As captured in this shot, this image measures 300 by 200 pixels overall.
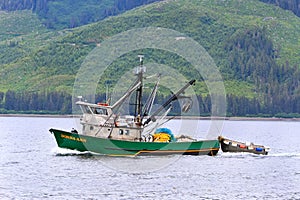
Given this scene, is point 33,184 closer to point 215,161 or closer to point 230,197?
point 230,197

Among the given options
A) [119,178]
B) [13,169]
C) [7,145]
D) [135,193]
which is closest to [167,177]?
[119,178]

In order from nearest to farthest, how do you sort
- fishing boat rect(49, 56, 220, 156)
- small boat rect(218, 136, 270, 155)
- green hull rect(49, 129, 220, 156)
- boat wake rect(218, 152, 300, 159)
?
green hull rect(49, 129, 220, 156), fishing boat rect(49, 56, 220, 156), boat wake rect(218, 152, 300, 159), small boat rect(218, 136, 270, 155)

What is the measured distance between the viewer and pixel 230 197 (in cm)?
7869

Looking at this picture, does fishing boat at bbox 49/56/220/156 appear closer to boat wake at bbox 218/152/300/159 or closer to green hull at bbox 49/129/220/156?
green hull at bbox 49/129/220/156

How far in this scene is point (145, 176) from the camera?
3637 inches

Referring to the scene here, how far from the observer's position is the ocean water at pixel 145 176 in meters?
79.2

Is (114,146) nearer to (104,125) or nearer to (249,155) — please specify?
(104,125)

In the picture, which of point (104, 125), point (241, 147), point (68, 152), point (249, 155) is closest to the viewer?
point (104, 125)

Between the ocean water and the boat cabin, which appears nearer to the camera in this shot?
the ocean water

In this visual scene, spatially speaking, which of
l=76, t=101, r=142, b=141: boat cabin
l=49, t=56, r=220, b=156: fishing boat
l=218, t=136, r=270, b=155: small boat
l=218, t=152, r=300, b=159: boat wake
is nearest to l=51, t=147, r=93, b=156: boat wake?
l=49, t=56, r=220, b=156: fishing boat

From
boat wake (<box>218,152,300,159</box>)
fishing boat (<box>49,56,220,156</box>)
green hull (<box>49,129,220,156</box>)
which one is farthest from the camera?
boat wake (<box>218,152,300,159</box>)

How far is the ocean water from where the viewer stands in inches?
3120

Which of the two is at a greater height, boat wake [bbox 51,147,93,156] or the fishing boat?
the fishing boat

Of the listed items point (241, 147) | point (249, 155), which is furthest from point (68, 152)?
point (249, 155)
